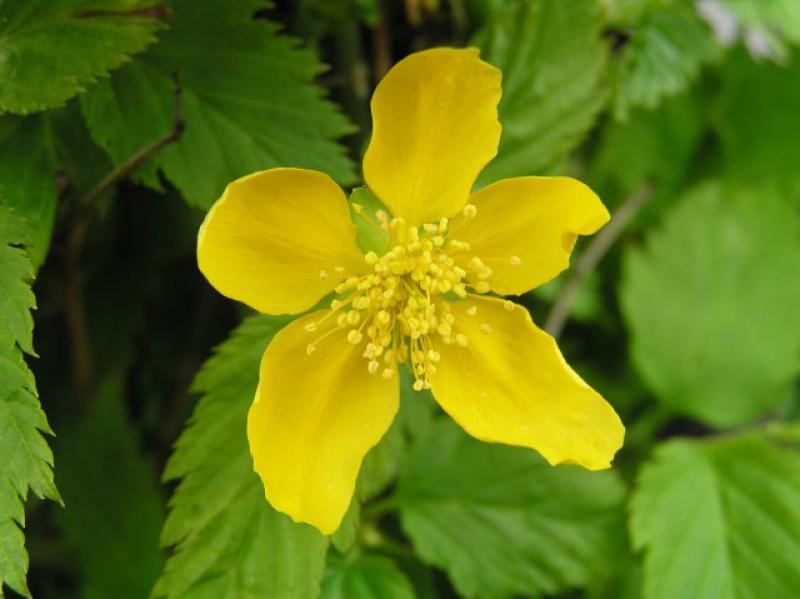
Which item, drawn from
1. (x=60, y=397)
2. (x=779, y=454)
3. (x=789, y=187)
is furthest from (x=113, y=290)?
(x=789, y=187)

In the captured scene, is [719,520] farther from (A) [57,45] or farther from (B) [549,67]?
(A) [57,45]

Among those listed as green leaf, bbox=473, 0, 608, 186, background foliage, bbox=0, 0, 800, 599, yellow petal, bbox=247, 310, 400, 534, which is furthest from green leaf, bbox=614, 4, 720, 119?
yellow petal, bbox=247, 310, 400, 534

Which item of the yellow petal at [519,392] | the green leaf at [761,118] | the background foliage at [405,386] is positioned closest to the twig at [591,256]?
the background foliage at [405,386]

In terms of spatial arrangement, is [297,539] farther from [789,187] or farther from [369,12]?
[789,187]

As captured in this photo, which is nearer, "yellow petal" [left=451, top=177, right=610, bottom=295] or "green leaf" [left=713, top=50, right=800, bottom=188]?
"yellow petal" [left=451, top=177, right=610, bottom=295]

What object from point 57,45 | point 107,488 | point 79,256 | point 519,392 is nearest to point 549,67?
point 519,392

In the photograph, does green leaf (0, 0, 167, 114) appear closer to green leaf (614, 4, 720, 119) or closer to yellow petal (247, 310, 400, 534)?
yellow petal (247, 310, 400, 534)

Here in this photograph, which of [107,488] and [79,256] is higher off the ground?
[79,256]
